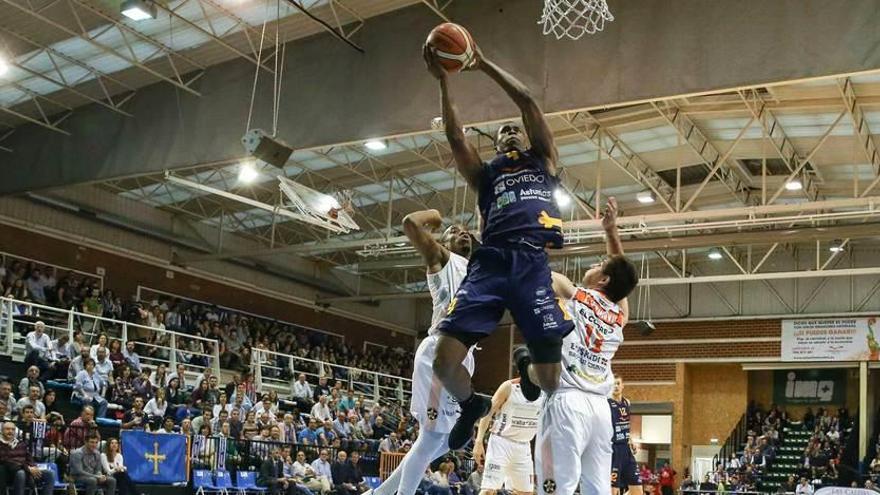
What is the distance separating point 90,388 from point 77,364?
32.6 inches

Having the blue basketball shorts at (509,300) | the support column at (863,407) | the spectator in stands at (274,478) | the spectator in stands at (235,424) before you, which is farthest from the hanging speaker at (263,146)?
the support column at (863,407)

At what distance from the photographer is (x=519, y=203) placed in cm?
578

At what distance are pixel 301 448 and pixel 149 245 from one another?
51.2 ft

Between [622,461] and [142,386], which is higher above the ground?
[142,386]

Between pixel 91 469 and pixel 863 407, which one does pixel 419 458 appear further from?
pixel 863 407

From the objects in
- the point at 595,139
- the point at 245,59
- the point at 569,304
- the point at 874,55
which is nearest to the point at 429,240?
the point at 569,304

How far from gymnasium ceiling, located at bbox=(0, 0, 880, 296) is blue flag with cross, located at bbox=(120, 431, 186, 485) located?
22.9ft

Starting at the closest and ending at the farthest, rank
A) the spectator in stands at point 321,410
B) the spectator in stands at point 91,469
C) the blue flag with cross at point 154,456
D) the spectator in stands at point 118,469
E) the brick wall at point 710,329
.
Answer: the spectator in stands at point 91,469 → the spectator in stands at point 118,469 → the blue flag with cross at point 154,456 → the spectator in stands at point 321,410 → the brick wall at point 710,329

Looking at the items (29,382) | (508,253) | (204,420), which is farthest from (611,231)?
(29,382)

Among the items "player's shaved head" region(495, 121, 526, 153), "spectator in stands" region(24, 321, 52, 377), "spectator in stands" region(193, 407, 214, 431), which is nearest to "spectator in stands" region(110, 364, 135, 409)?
"spectator in stands" region(24, 321, 52, 377)

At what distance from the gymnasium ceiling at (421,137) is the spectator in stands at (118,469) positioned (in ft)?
25.0

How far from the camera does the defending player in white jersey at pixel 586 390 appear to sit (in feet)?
20.5

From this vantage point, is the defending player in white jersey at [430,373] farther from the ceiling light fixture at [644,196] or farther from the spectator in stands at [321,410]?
the ceiling light fixture at [644,196]

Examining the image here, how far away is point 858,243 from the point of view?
36.2m
